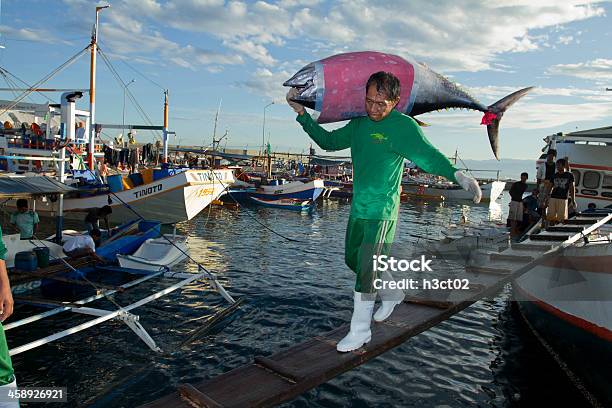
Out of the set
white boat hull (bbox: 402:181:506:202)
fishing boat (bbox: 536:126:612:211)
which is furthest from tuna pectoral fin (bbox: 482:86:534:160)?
white boat hull (bbox: 402:181:506:202)

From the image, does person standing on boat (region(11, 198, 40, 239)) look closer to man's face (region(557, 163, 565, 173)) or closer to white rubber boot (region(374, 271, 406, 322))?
white rubber boot (region(374, 271, 406, 322))

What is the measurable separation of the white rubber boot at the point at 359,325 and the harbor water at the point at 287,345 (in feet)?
9.47

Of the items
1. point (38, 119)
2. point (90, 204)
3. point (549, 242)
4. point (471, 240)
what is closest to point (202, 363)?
point (549, 242)

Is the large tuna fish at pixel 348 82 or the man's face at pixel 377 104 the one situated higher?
the large tuna fish at pixel 348 82

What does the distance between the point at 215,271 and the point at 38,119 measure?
28610 mm

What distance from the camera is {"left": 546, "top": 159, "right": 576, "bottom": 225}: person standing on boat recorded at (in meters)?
10.6

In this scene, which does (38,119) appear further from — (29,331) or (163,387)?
(163,387)

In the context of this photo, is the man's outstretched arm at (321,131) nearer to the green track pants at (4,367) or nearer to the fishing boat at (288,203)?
the green track pants at (4,367)

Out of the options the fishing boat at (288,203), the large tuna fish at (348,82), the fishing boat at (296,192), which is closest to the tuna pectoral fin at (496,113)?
the large tuna fish at (348,82)

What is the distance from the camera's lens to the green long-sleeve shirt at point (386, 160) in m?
4.25

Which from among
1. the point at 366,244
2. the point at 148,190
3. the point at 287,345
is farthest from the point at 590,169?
the point at 148,190

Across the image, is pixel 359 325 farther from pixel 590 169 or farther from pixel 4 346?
pixel 590 169

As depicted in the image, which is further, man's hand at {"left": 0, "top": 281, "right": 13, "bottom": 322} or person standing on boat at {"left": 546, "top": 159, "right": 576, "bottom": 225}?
person standing on boat at {"left": 546, "top": 159, "right": 576, "bottom": 225}

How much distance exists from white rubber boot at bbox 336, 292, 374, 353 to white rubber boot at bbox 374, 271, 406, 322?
58 cm
